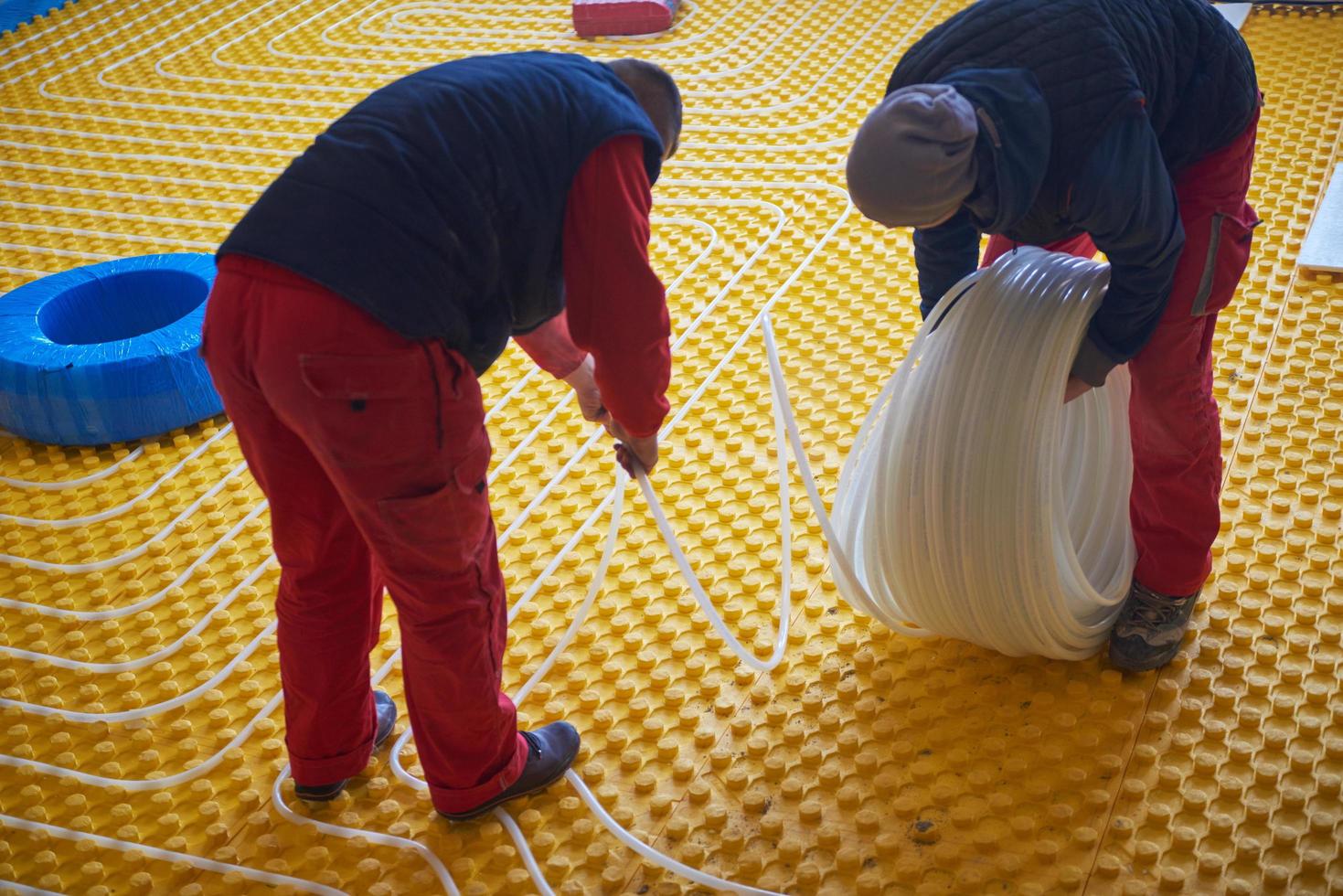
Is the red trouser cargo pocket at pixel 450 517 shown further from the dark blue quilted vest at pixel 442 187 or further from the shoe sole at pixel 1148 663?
the shoe sole at pixel 1148 663

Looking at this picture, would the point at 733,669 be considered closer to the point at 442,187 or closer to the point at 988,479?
the point at 988,479

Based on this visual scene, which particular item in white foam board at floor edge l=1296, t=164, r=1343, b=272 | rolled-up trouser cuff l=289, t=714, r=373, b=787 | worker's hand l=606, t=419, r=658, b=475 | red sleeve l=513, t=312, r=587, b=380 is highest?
red sleeve l=513, t=312, r=587, b=380

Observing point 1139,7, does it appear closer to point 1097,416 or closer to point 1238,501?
point 1097,416

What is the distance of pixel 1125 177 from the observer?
5.57 ft

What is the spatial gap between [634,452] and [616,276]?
1.38ft

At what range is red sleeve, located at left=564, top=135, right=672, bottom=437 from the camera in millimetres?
1604

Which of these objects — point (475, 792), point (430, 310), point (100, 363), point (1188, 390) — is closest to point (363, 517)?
point (430, 310)

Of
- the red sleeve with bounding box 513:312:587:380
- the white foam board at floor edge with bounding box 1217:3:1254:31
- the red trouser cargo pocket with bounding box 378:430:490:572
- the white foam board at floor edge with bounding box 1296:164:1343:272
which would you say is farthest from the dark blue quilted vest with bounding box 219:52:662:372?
the white foam board at floor edge with bounding box 1217:3:1254:31

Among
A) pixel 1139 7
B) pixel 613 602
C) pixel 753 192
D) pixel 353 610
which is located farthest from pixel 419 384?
pixel 753 192

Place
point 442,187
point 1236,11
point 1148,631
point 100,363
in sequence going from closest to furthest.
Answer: point 442,187, point 1148,631, point 100,363, point 1236,11

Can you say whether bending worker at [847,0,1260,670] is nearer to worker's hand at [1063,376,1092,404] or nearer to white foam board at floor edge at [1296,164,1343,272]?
worker's hand at [1063,376,1092,404]

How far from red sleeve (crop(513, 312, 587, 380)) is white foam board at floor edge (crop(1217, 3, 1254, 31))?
3317 mm

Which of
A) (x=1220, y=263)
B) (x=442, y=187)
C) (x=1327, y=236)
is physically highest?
(x=442, y=187)

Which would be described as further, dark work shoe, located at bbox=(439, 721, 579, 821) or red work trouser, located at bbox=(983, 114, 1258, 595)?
dark work shoe, located at bbox=(439, 721, 579, 821)
